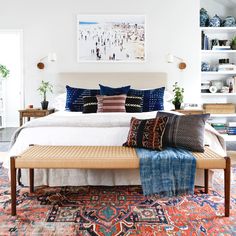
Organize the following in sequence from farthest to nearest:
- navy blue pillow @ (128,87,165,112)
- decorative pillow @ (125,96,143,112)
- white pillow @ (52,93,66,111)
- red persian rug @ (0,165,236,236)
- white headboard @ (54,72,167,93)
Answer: white headboard @ (54,72,167,93) → white pillow @ (52,93,66,111) → navy blue pillow @ (128,87,165,112) → decorative pillow @ (125,96,143,112) → red persian rug @ (0,165,236,236)

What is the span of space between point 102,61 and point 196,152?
3.26 metres

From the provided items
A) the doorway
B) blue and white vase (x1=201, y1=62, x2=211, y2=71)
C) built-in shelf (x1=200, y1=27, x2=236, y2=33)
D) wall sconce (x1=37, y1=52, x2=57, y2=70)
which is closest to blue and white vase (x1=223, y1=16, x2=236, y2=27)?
built-in shelf (x1=200, y1=27, x2=236, y2=33)

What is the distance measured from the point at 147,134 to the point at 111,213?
0.70m

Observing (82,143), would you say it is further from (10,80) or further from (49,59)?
(10,80)

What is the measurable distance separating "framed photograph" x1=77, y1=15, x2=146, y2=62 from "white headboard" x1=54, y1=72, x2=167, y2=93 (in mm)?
278

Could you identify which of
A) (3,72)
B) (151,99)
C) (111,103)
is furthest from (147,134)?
(3,72)

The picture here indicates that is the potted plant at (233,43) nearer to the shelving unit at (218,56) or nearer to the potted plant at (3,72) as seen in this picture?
the shelving unit at (218,56)

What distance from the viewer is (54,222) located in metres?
2.17

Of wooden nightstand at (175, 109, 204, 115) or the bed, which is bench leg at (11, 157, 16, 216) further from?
wooden nightstand at (175, 109, 204, 115)

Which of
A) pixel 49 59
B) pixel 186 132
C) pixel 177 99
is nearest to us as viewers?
pixel 186 132

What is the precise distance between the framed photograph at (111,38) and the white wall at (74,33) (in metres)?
0.10

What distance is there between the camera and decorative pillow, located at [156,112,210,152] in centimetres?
255

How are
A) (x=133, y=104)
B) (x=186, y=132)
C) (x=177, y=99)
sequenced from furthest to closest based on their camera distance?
(x=177, y=99), (x=133, y=104), (x=186, y=132)

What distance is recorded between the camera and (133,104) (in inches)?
169
